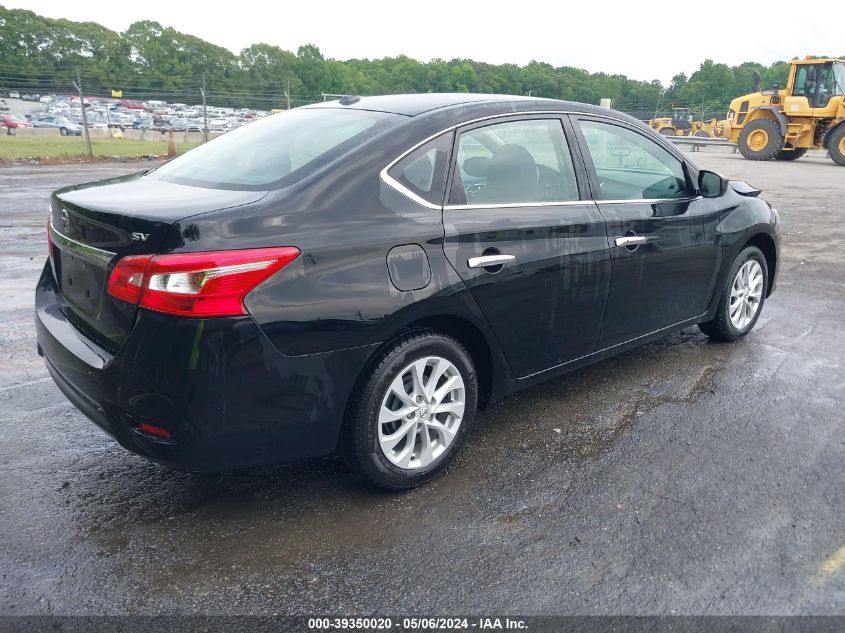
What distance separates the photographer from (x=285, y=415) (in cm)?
265

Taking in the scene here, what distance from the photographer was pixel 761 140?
23.8 m

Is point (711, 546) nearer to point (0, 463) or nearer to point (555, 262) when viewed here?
point (555, 262)

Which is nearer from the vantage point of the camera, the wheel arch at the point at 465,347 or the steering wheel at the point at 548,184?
the wheel arch at the point at 465,347

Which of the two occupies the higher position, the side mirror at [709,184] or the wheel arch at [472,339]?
the side mirror at [709,184]

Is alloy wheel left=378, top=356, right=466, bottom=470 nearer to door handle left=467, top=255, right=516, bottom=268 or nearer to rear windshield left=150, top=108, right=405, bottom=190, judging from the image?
door handle left=467, top=255, right=516, bottom=268

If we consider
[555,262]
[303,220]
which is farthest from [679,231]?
[303,220]

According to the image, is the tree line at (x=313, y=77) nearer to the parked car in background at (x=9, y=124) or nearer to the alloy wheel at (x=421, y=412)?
the parked car in background at (x=9, y=124)

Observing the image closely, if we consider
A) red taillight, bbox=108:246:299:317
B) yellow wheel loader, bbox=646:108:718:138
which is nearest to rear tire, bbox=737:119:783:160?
yellow wheel loader, bbox=646:108:718:138

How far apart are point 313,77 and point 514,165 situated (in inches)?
2320

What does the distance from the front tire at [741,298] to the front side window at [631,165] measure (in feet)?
2.72

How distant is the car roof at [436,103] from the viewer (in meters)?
3.43

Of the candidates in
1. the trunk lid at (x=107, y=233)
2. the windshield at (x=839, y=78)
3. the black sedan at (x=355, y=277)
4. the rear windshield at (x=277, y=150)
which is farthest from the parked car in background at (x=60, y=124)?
the black sedan at (x=355, y=277)

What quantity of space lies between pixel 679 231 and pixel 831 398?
131cm

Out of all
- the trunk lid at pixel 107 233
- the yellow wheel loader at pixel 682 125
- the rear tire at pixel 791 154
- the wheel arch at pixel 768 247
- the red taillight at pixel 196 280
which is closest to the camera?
the red taillight at pixel 196 280
